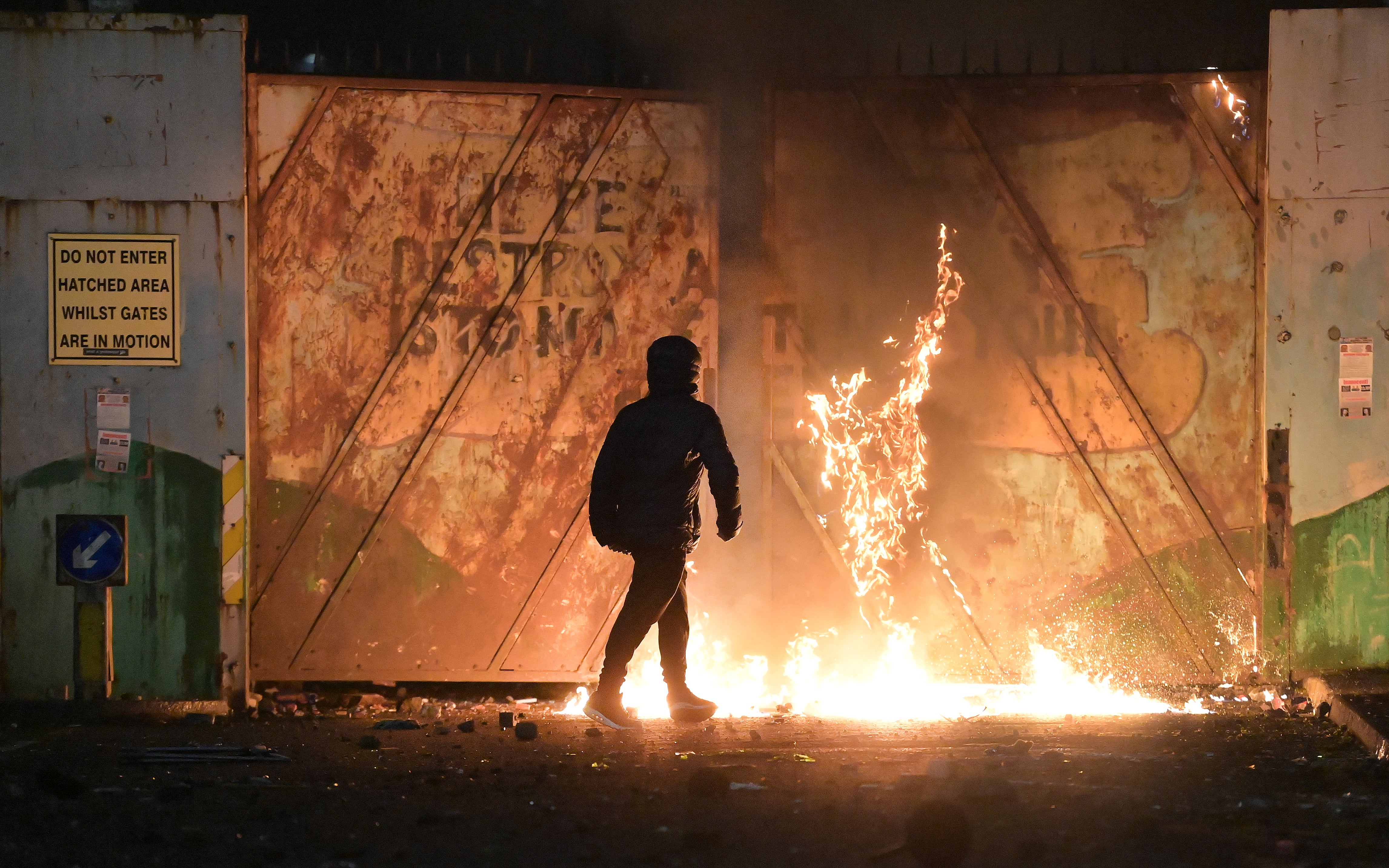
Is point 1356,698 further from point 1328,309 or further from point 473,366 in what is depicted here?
point 473,366

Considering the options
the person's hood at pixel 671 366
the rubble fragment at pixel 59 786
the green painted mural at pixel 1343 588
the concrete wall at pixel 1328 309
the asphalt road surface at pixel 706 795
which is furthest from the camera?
the green painted mural at pixel 1343 588

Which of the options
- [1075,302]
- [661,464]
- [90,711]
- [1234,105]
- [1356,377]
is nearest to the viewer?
[661,464]

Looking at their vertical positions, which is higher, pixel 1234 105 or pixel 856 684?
pixel 1234 105

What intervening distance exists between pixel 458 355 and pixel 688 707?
7.23ft

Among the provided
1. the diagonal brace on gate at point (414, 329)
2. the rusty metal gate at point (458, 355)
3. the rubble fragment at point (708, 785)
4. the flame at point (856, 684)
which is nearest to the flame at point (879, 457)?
the flame at point (856, 684)

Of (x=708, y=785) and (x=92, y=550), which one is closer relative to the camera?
(x=708, y=785)

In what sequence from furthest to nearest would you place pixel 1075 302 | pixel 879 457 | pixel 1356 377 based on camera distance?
pixel 879 457, pixel 1075 302, pixel 1356 377

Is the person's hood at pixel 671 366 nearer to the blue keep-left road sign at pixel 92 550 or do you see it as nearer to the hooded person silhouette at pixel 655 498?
the hooded person silhouette at pixel 655 498

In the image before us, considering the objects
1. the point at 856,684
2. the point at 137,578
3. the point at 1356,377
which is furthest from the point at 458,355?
the point at 1356,377

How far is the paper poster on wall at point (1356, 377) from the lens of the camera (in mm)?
6762

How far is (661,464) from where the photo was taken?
6.23 m

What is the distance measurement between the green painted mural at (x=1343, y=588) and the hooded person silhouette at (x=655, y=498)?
3.03 metres

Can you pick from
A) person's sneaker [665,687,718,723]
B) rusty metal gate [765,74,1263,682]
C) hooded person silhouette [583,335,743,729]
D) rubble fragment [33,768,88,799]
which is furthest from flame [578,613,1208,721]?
rubble fragment [33,768,88,799]

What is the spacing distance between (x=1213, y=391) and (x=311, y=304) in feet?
15.6
